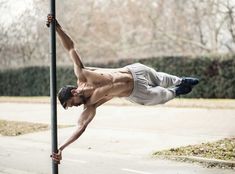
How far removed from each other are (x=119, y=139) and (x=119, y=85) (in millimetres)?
4497

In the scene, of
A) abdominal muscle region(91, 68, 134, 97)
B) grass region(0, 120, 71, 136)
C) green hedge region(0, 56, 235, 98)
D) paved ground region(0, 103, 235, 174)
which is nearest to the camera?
abdominal muscle region(91, 68, 134, 97)

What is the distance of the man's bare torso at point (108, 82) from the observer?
3.78 metres

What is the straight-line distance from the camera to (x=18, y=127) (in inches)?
390

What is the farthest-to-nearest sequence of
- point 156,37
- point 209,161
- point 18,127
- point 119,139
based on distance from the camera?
1. point 156,37
2. point 18,127
3. point 119,139
4. point 209,161

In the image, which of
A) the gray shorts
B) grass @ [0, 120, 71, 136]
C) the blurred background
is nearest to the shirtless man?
the gray shorts

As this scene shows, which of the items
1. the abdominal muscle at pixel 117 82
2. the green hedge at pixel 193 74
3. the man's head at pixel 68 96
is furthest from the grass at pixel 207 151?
the green hedge at pixel 193 74

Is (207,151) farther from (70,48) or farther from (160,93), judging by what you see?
(70,48)

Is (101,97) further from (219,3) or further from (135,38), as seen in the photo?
(135,38)

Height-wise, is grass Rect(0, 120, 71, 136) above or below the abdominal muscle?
below

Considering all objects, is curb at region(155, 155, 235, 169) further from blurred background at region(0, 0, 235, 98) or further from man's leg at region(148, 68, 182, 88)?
blurred background at region(0, 0, 235, 98)

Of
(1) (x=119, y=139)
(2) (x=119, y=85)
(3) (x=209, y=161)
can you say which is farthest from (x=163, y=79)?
(1) (x=119, y=139)

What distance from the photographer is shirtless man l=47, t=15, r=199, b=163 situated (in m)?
3.69

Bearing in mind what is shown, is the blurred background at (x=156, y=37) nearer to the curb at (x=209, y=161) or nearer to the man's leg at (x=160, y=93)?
the curb at (x=209, y=161)

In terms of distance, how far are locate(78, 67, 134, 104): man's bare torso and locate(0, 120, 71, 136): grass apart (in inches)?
229
